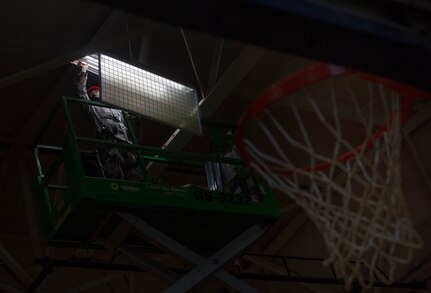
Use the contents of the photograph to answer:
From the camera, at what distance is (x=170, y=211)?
28.7 feet

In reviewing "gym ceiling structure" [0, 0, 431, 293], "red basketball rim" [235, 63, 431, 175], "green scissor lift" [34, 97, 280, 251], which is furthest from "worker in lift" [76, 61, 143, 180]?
"red basketball rim" [235, 63, 431, 175]

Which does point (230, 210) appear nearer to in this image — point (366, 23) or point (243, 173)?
point (243, 173)

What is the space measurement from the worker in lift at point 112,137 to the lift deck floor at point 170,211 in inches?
30.4

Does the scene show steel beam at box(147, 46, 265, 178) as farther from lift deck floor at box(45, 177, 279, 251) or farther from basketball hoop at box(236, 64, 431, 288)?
basketball hoop at box(236, 64, 431, 288)

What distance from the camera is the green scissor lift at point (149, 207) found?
845 cm

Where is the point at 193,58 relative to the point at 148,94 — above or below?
above

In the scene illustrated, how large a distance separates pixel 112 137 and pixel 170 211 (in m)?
1.83

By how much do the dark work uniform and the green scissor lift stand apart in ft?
0.79

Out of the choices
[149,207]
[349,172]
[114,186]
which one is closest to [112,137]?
[114,186]

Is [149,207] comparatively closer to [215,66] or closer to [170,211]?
[170,211]

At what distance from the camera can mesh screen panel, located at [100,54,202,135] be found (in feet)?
32.7

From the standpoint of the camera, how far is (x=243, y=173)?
396 inches

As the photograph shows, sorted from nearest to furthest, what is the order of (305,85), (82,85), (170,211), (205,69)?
(305,85)
(170,211)
(82,85)
(205,69)

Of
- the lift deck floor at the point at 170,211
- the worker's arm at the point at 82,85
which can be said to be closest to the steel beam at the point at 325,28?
the lift deck floor at the point at 170,211
